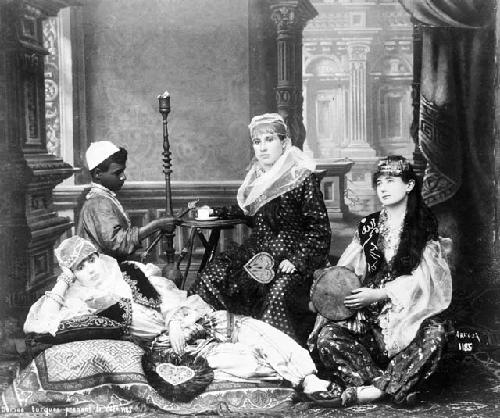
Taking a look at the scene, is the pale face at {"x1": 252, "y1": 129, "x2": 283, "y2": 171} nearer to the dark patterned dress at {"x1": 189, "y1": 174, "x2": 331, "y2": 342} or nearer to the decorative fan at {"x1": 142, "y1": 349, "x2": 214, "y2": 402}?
the dark patterned dress at {"x1": 189, "y1": 174, "x2": 331, "y2": 342}

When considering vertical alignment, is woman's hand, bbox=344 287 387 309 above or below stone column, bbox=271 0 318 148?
below

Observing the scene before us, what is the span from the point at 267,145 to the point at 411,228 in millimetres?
1052

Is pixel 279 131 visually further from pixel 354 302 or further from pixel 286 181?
pixel 354 302

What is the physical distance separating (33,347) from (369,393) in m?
1.96

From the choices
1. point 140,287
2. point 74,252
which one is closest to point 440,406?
point 140,287

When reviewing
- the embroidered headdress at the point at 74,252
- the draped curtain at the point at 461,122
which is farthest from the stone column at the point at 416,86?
the embroidered headdress at the point at 74,252

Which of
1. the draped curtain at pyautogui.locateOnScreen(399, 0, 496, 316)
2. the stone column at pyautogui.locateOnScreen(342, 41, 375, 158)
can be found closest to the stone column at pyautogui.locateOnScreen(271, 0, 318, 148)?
the stone column at pyautogui.locateOnScreen(342, 41, 375, 158)

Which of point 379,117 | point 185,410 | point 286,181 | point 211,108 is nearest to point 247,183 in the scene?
point 286,181

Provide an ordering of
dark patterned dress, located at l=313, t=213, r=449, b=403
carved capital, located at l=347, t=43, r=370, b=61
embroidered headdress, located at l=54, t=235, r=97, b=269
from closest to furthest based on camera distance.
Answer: dark patterned dress, located at l=313, t=213, r=449, b=403
embroidered headdress, located at l=54, t=235, r=97, b=269
carved capital, located at l=347, t=43, r=370, b=61

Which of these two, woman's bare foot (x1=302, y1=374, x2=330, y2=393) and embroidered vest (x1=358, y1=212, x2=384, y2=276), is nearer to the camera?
woman's bare foot (x1=302, y1=374, x2=330, y2=393)

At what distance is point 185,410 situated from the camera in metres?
3.96

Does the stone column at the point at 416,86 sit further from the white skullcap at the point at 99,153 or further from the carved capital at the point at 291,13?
the white skullcap at the point at 99,153

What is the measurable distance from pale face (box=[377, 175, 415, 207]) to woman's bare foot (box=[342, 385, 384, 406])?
1065 mm

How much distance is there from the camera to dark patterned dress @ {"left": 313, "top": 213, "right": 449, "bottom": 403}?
3.85m
